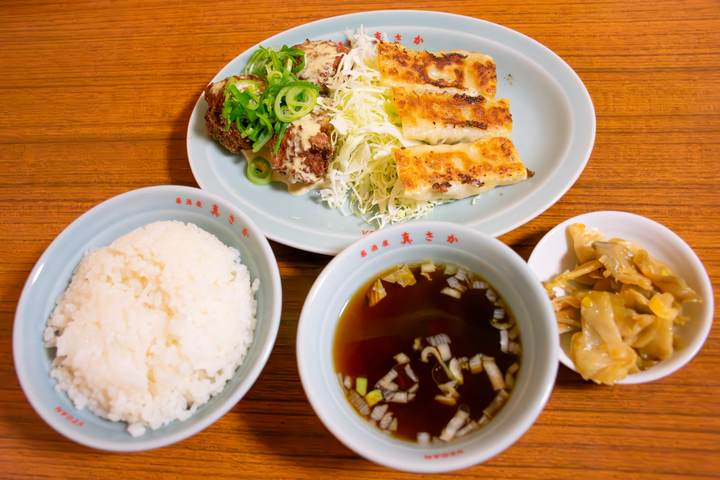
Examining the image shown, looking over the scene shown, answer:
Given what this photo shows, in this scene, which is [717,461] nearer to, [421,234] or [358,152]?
[421,234]

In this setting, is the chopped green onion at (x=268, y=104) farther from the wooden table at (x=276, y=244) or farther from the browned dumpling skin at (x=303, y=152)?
the wooden table at (x=276, y=244)

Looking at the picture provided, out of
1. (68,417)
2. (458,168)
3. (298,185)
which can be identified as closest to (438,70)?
(458,168)

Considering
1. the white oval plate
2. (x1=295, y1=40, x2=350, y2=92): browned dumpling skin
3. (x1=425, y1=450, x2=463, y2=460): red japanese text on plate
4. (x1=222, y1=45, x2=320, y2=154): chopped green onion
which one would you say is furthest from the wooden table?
(x1=295, y1=40, x2=350, y2=92): browned dumpling skin

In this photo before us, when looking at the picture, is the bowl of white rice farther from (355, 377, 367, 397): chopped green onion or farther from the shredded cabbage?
the shredded cabbage

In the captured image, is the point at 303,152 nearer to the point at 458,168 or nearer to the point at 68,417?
the point at 458,168

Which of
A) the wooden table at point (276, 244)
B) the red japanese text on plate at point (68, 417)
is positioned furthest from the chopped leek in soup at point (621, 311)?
the red japanese text on plate at point (68, 417)
